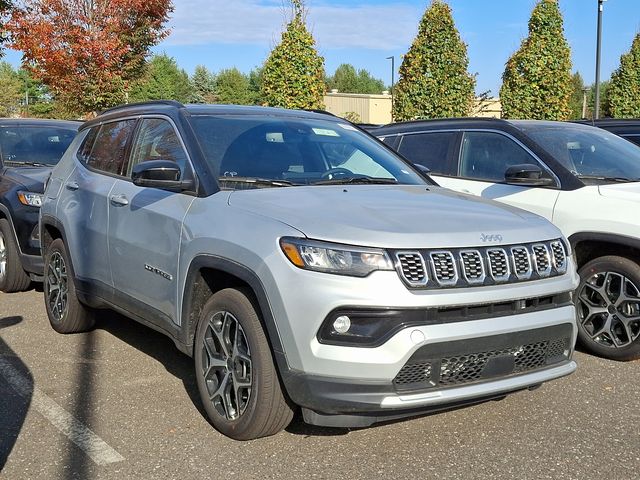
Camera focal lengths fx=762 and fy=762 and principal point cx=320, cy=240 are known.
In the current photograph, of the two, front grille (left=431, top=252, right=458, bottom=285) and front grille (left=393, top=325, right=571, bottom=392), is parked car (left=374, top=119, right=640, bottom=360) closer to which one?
front grille (left=393, top=325, right=571, bottom=392)

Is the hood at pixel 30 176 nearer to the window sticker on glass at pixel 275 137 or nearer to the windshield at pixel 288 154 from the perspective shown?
the windshield at pixel 288 154

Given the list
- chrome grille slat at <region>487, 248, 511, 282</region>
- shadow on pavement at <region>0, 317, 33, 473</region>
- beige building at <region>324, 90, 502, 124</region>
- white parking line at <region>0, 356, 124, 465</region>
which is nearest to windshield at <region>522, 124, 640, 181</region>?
chrome grille slat at <region>487, 248, 511, 282</region>

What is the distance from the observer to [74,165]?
6.14 m

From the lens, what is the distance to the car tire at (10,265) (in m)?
7.50

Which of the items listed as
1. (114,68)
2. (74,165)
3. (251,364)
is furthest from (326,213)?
(114,68)

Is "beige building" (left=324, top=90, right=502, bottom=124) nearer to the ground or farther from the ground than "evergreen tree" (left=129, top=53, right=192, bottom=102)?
nearer to the ground

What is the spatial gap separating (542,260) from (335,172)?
57.3 inches

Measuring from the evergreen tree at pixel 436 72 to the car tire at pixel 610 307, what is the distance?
10.3 m

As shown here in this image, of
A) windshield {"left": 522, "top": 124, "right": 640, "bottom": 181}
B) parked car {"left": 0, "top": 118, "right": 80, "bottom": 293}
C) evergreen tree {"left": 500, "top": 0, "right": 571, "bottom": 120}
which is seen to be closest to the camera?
windshield {"left": 522, "top": 124, "right": 640, "bottom": 181}

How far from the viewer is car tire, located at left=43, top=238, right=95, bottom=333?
233 inches

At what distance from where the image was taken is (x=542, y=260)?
12.7 feet

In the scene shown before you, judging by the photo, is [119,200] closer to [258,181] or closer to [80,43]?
[258,181]

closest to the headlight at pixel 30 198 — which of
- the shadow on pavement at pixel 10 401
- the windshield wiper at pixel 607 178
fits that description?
the shadow on pavement at pixel 10 401

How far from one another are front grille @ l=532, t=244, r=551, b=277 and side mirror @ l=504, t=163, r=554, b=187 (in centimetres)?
197
